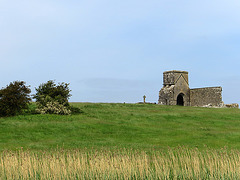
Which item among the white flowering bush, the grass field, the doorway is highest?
the doorway

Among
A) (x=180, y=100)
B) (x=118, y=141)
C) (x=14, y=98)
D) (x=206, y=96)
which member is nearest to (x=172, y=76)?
(x=180, y=100)

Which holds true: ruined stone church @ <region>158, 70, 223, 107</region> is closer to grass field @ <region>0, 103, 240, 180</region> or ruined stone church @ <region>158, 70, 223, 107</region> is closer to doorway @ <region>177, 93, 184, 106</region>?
doorway @ <region>177, 93, 184, 106</region>

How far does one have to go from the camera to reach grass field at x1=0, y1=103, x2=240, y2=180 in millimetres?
11117

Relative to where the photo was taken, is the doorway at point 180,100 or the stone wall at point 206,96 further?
the doorway at point 180,100

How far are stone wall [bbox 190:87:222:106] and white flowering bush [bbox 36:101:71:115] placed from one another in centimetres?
2946

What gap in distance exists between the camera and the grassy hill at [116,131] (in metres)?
19.0

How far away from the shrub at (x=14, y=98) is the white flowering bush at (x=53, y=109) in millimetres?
1584

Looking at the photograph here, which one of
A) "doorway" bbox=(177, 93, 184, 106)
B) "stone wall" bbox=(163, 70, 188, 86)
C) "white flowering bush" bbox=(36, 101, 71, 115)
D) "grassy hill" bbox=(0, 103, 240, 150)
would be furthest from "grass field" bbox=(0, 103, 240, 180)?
"doorway" bbox=(177, 93, 184, 106)

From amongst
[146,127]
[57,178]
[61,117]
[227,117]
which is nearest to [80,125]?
[61,117]

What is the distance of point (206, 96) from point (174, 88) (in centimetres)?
562

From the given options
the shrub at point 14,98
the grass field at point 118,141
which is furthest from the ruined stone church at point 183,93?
the shrub at point 14,98

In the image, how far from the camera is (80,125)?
2453cm

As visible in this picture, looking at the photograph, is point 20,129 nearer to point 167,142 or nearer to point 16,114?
point 16,114

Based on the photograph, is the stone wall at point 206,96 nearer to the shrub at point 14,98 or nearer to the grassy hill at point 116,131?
the grassy hill at point 116,131
